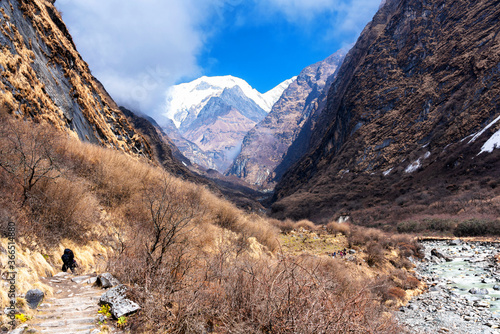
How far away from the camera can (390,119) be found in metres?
72.1

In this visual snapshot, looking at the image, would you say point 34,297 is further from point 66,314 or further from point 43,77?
point 43,77

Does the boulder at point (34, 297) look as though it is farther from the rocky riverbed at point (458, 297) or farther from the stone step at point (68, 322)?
the rocky riverbed at point (458, 297)

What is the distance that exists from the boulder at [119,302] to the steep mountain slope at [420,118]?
40172mm

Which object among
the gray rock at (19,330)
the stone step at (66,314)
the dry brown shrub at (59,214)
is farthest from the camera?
the dry brown shrub at (59,214)

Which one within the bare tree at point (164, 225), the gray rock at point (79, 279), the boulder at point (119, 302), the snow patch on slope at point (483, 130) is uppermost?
the snow patch on slope at point (483, 130)

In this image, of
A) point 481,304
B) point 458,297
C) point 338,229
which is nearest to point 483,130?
point 338,229

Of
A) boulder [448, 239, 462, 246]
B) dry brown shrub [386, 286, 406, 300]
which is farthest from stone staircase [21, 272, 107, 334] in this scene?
boulder [448, 239, 462, 246]

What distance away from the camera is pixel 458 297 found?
10016 millimetres

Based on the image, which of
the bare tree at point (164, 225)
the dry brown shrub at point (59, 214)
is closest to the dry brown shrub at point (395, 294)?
the bare tree at point (164, 225)

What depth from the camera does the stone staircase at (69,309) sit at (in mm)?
3203

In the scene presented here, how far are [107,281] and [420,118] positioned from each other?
7708 centimetres

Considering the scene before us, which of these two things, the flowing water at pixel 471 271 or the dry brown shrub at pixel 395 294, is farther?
the flowing water at pixel 471 271

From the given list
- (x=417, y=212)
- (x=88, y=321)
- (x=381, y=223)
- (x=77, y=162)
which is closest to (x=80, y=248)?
(x=88, y=321)

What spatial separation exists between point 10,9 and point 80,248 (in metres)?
15.8
